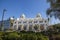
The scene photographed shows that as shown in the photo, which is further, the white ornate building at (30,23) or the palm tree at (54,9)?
the white ornate building at (30,23)

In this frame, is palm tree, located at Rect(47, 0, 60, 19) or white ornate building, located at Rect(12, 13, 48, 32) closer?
palm tree, located at Rect(47, 0, 60, 19)

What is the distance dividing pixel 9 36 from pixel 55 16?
1059 cm

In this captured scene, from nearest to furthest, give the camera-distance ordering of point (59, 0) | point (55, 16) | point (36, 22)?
A: point (59, 0), point (55, 16), point (36, 22)

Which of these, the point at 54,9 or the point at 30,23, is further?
the point at 30,23

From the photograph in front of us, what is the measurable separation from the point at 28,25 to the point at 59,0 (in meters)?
61.4

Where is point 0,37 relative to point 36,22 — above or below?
below

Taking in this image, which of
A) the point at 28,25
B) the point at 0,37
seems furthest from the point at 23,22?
the point at 0,37

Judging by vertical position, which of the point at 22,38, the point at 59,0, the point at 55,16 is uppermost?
the point at 59,0

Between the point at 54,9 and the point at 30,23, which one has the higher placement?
the point at 30,23

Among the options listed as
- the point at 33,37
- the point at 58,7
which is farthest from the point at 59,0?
the point at 33,37

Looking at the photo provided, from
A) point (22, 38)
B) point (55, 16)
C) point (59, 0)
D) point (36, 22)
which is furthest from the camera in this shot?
point (36, 22)

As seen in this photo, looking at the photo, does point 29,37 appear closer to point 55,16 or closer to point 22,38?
point 22,38

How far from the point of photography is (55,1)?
22016 millimetres

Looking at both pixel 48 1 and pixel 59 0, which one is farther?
pixel 48 1
